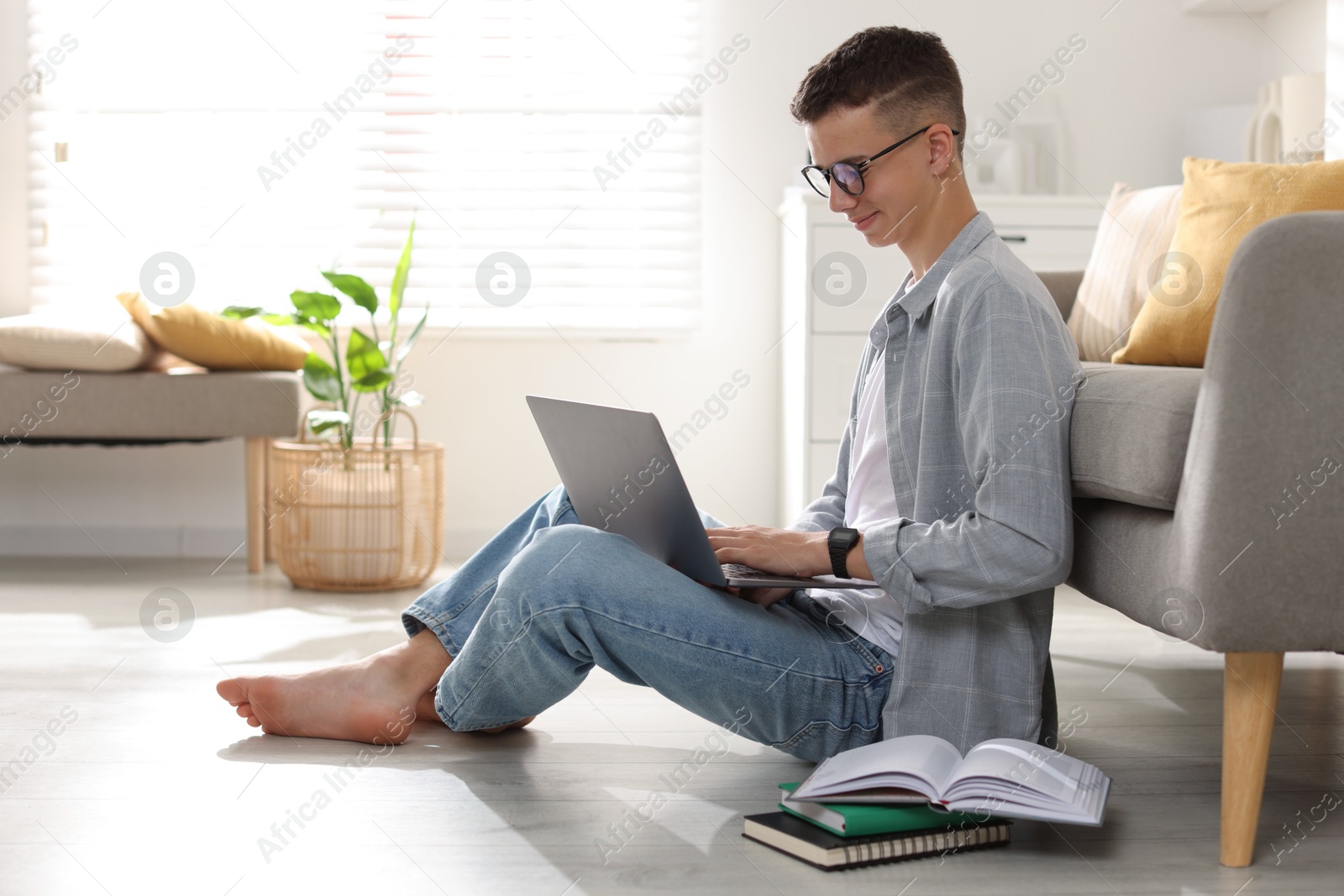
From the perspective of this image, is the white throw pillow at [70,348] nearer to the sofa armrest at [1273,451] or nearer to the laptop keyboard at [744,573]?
the laptop keyboard at [744,573]

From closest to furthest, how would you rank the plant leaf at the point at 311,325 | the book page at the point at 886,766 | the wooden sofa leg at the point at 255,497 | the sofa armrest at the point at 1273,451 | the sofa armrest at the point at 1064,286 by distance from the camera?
the sofa armrest at the point at 1273,451 → the book page at the point at 886,766 → the sofa armrest at the point at 1064,286 → the plant leaf at the point at 311,325 → the wooden sofa leg at the point at 255,497

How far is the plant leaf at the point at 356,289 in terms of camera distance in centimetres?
289

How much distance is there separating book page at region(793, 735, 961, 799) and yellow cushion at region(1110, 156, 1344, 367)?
0.90 meters

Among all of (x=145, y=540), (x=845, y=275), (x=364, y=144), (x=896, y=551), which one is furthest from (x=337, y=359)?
(x=896, y=551)

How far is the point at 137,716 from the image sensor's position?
5.48ft

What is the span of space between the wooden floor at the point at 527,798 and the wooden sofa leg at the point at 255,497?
968mm

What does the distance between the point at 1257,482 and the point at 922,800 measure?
1.38 ft

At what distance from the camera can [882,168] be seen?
1.28 metres

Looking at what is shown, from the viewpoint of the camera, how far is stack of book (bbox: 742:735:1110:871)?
110 cm

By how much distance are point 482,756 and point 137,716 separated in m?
0.54

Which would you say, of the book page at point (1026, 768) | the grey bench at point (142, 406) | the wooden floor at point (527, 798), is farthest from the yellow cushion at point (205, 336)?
the book page at point (1026, 768)

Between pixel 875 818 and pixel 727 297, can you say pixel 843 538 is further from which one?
pixel 727 297

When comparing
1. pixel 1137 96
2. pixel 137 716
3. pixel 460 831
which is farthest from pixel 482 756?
pixel 1137 96

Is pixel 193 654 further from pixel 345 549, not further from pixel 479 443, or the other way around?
pixel 479 443
